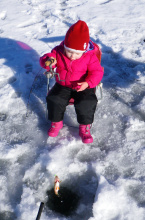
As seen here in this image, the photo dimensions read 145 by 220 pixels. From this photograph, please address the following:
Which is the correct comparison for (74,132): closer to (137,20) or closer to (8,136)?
(8,136)

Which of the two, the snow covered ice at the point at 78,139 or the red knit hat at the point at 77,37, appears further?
the red knit hat at the point at 77,37

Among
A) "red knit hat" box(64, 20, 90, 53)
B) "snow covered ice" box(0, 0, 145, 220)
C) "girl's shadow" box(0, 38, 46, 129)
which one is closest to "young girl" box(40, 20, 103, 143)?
"red knit hat" box(64, 20, 90, 53)

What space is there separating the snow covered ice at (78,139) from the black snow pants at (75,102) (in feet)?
0.98

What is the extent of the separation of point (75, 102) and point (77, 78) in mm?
298

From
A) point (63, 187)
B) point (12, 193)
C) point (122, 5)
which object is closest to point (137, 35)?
point (122, 5)

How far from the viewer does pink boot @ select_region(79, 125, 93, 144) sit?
2.44 meters

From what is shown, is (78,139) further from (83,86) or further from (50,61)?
(50,61)

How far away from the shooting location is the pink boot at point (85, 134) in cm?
244

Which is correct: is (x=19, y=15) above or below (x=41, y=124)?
above

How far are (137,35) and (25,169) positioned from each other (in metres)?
3.36

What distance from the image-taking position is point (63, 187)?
2092mm

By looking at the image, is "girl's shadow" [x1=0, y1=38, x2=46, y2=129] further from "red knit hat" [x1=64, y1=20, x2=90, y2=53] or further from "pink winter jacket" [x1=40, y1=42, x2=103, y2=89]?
"red knit hat" [x1=64, y1=20, x2=90, y2=53]

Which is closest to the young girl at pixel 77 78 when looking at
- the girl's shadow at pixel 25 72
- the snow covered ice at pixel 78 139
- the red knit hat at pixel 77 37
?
the red knit hat at pixel 77 37

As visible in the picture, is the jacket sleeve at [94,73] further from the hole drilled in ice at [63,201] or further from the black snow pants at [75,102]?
the hole drilled in ice at [63,201]
